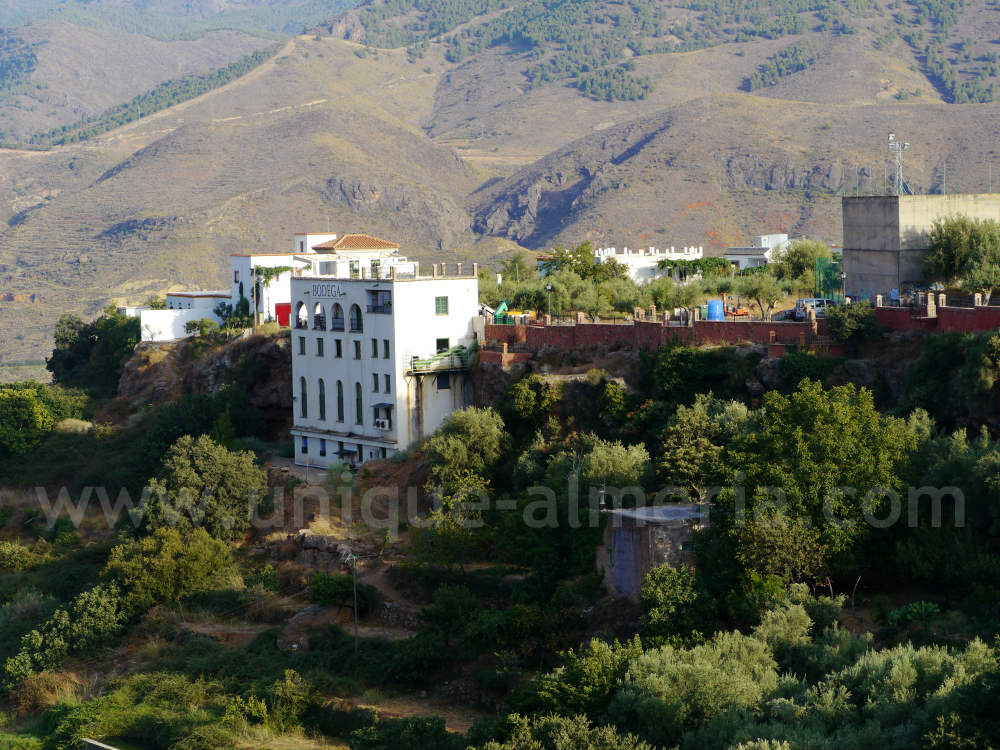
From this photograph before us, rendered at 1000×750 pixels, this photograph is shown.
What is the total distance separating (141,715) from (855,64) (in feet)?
553

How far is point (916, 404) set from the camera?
1315 inches

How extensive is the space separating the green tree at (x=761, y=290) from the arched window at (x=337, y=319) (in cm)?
1334

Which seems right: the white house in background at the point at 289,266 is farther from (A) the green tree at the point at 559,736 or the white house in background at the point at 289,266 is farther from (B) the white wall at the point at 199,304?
(A) the green tree at the point at 559,736

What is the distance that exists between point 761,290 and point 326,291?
14384 millimetres

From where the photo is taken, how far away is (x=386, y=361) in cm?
4469

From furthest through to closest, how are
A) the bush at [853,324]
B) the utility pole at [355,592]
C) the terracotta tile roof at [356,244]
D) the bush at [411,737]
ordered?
the terracotta tile roof at [356,244]
the bush at [853,324]
the utility pole at [355,592]
the bush at [411,737]

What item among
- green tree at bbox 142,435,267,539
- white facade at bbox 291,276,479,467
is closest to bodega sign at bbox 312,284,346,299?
white facade at bbox 291,276,479,467

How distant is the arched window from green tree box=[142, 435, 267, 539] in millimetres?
6006

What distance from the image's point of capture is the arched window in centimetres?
4662

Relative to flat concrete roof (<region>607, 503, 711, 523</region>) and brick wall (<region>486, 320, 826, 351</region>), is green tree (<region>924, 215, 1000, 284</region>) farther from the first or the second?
flat concrete roof (<region>607, 503, 711, 523</region>)

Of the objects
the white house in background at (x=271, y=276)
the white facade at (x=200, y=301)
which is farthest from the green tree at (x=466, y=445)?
the white facade at (x=200, y=301)

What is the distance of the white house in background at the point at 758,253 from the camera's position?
66.9 meters

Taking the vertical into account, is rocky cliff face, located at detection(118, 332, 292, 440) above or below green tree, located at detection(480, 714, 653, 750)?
above

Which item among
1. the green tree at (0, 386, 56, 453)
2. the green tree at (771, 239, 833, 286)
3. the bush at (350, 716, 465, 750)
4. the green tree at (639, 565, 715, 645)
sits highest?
the green tree at (771, 239, 833, 286)
